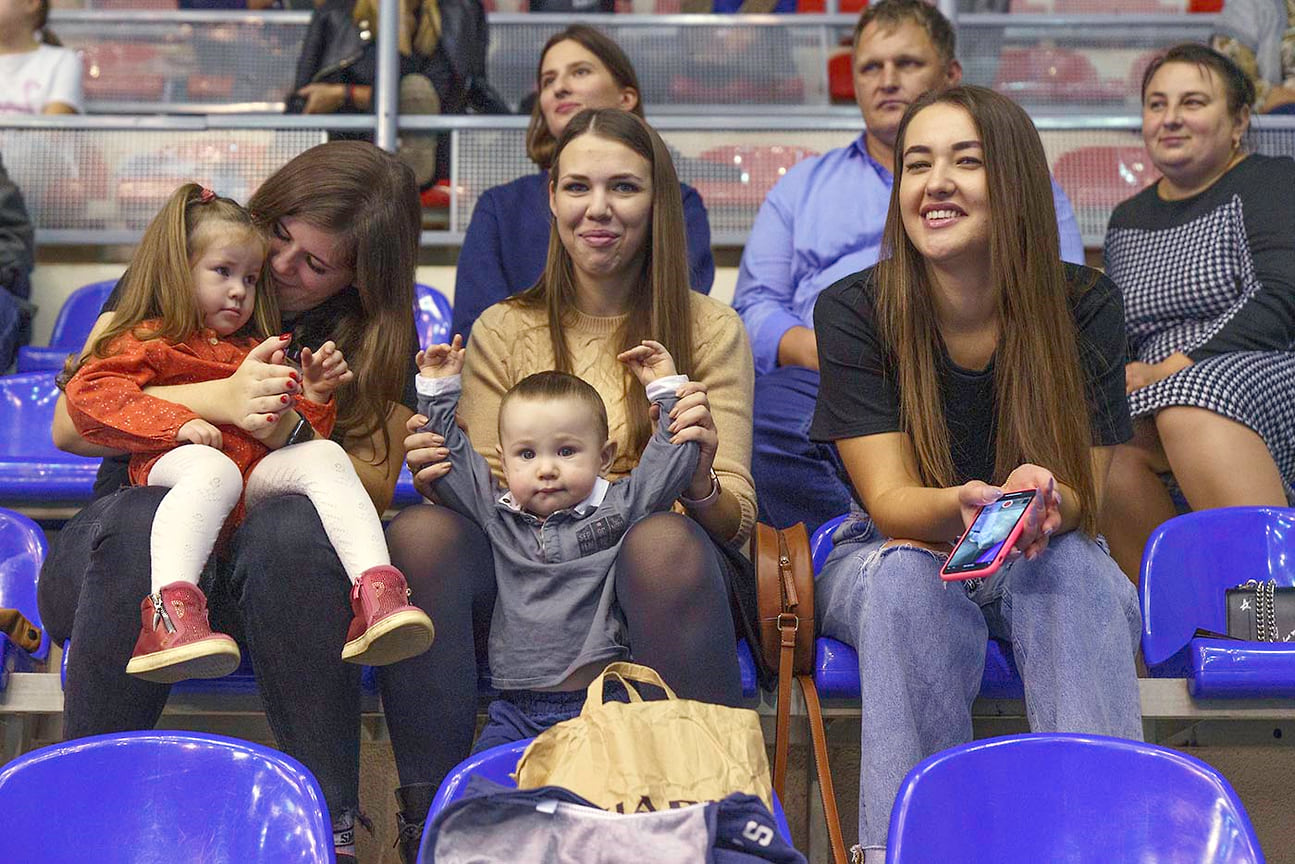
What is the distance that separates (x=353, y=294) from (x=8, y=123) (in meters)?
1.91

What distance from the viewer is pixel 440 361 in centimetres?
205

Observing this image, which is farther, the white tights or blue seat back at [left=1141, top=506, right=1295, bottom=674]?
blue seat back at [left=1141, top=506, right=1295, bottom=674]

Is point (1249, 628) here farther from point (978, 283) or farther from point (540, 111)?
point (540, 111)

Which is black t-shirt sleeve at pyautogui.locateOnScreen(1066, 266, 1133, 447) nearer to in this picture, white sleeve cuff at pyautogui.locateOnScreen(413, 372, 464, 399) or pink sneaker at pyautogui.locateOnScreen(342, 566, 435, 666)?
white sleeve cuff at pyautogui.locateOnScreen(413, 372, 464, 399)

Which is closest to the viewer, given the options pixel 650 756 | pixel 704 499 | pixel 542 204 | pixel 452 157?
pixel 650 756

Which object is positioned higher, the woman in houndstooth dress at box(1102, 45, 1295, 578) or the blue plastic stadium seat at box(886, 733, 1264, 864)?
the woman in houndstooth dress at box(1102, 45, 1295, 578)

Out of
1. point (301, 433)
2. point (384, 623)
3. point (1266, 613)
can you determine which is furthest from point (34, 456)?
point (1266, 613)

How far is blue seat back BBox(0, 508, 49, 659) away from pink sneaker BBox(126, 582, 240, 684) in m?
0.55

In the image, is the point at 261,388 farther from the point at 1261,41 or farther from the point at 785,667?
the point at 1261,41

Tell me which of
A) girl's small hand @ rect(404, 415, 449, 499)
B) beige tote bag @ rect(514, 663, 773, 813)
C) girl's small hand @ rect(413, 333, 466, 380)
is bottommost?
beige tote bag @ rect(514, 663, 773, 813)

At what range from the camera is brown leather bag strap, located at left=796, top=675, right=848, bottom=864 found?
71.5 inches

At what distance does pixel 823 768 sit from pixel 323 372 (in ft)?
2.89

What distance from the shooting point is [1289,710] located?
6.92 feet

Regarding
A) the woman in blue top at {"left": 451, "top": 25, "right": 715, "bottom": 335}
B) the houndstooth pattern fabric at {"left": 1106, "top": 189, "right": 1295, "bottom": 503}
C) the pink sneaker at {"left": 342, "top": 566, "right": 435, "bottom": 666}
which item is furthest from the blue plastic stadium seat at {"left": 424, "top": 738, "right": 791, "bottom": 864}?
the houndstooth pattern fabric at {"left": 1106, "top": 189, "right": 1295, "bottom": 503}
